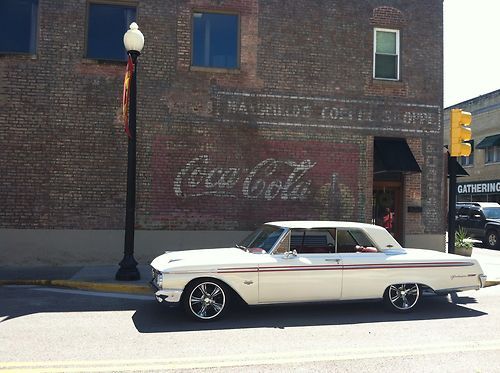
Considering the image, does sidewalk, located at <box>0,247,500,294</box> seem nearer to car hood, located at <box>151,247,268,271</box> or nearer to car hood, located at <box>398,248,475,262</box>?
car hood, located at <box>151,247,268,271</box>

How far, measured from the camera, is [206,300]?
6.92 meters

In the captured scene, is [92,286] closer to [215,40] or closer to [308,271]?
[308,271]

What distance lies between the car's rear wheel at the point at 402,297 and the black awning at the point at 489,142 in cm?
2492

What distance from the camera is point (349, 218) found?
13.3 meters

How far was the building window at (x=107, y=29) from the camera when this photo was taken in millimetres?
12594

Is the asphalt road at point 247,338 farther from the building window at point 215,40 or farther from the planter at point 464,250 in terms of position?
the building window at point 215,40

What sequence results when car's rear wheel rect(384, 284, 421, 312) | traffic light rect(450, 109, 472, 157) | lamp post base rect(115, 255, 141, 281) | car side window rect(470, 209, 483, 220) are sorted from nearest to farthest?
car's rear wheel rect(384, 284, 421, 312) < lamp post base rect(115, 255, 141, 281) < traffic light rect(450, 109, 472, 157) < car side window rect(470, 209, 483, 220)

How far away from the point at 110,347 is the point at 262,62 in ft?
30.3

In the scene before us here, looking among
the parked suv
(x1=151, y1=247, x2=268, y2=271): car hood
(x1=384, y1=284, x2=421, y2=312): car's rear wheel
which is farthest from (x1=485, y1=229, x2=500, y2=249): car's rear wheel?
(x1=151, y1=247, x2=268, y2=271): car hood

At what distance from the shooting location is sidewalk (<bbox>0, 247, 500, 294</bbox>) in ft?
30.5

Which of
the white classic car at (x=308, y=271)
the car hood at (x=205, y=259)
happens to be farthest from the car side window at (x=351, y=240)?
the car hood at (x=205, y=259)

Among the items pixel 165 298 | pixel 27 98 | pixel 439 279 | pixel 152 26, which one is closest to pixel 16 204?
pixel 27 98

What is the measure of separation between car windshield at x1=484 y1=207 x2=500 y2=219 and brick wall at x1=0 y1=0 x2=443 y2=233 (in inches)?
314

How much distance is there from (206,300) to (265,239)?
1.42 m
